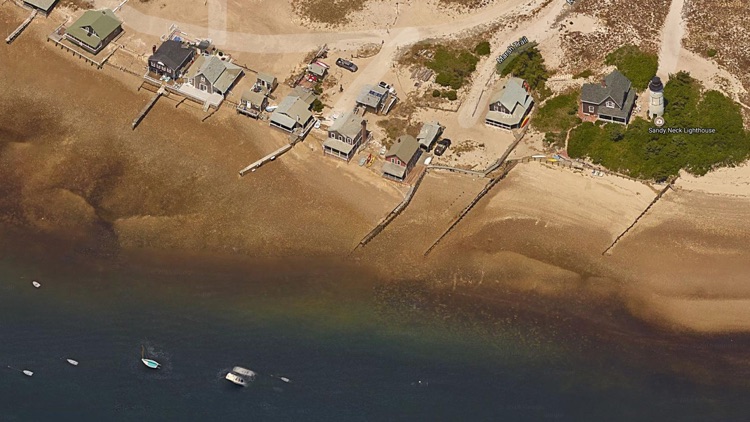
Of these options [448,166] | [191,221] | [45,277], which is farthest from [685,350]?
[45,277]

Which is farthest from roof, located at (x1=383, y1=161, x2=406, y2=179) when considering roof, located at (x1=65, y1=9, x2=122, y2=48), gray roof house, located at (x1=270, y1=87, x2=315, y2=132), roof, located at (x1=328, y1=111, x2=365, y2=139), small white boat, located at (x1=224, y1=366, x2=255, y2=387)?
roof, located at (x1=65, y1=9, x2=122, y2=48)

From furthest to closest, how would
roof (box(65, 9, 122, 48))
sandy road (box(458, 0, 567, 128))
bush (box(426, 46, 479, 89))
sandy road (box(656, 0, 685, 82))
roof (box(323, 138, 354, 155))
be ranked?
roof (box(65, 9, 122, 48)), sandy road (box(656, 0, 685, 82)), bush (box(426, 46, 479, 89)), sandy road (box(458, 0, 567, 128)), roof (box(323, 138, 354, 155))

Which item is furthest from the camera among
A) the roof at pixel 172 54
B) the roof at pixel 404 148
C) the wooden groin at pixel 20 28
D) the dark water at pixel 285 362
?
the wooden groin at pixel 20 28

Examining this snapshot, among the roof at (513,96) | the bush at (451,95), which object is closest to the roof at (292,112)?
the bush at (451,95)

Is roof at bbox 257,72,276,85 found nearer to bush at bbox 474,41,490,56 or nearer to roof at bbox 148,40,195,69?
roof at bbox 148,40,195,69

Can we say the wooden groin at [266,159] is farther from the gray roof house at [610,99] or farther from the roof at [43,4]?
the roof at [43,4]

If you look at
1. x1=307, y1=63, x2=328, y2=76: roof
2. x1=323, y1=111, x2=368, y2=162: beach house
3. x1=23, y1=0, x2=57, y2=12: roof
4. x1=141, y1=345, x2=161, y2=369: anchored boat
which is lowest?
x1=141, y1=345, x2=161, y2=369: anchored boat
